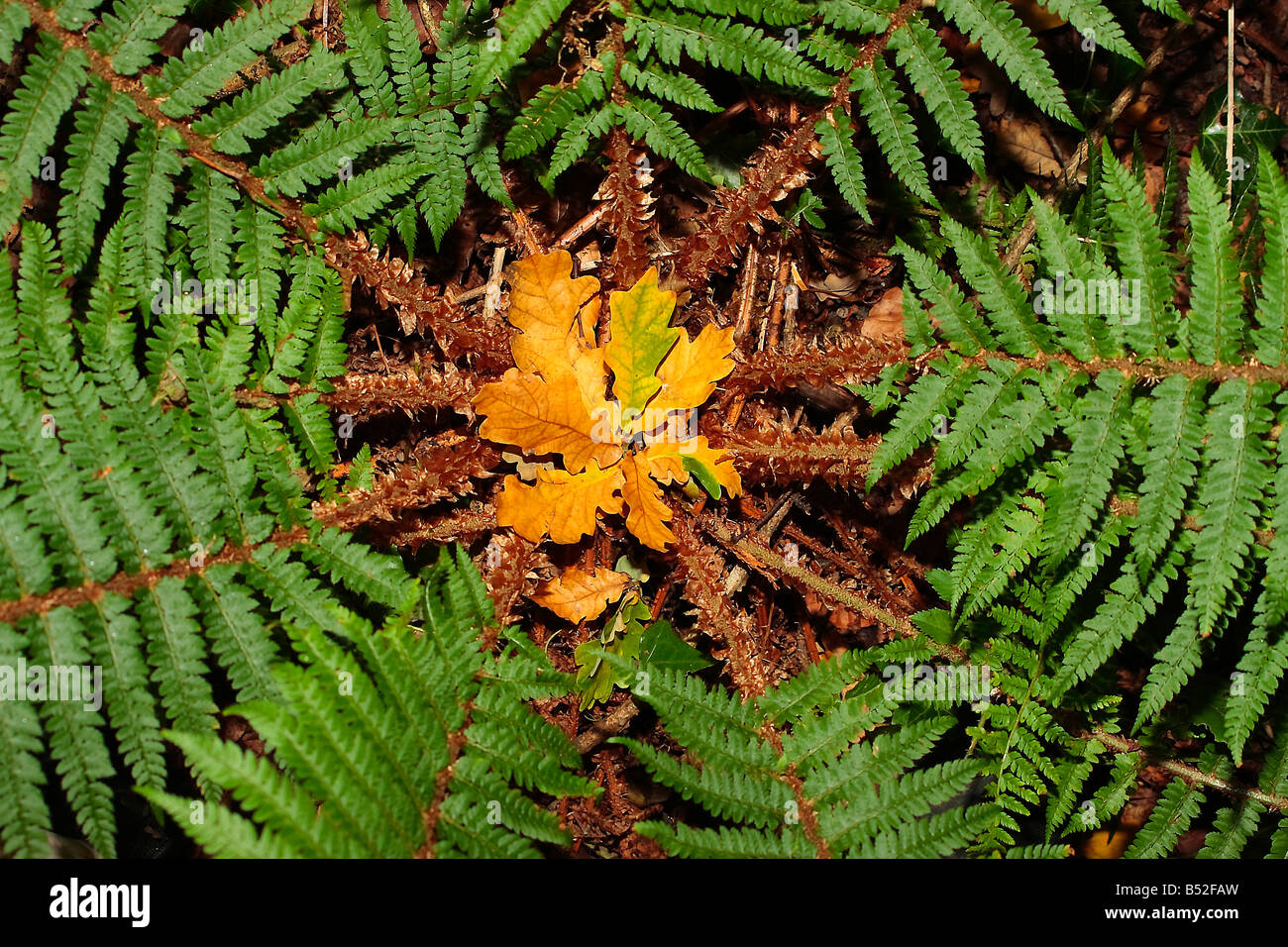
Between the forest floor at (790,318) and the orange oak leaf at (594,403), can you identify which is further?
the forest floor at (790,318)

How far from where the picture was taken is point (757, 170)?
123 inches

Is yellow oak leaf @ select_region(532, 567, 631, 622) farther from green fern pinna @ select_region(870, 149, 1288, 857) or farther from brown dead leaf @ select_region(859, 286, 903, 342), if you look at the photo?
brown dead leaf @ select_region(859, 286, 903, 342)

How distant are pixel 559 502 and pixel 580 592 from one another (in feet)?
1.36

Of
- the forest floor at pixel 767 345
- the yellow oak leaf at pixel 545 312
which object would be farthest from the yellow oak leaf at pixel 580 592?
the yellow oak leaf at pixel 545 312

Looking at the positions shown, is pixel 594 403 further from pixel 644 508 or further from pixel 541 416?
pixel 644 508

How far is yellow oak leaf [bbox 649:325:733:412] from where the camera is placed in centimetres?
315

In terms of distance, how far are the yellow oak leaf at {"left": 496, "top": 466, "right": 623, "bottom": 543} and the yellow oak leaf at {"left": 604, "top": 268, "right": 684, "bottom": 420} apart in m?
0.29

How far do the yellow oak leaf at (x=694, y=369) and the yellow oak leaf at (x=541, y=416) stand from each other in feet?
0.96

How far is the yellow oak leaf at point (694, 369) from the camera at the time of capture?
10.3 feet

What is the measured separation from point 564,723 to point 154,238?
225cm

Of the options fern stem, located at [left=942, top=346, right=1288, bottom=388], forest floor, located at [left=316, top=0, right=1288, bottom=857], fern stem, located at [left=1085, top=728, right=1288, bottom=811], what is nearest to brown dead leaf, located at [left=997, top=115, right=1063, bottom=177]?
forest floor, located at [left=316, top=0, right=1288, bottom=857]

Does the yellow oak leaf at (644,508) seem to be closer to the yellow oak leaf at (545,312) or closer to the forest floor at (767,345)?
the forest floor at (767,345)
